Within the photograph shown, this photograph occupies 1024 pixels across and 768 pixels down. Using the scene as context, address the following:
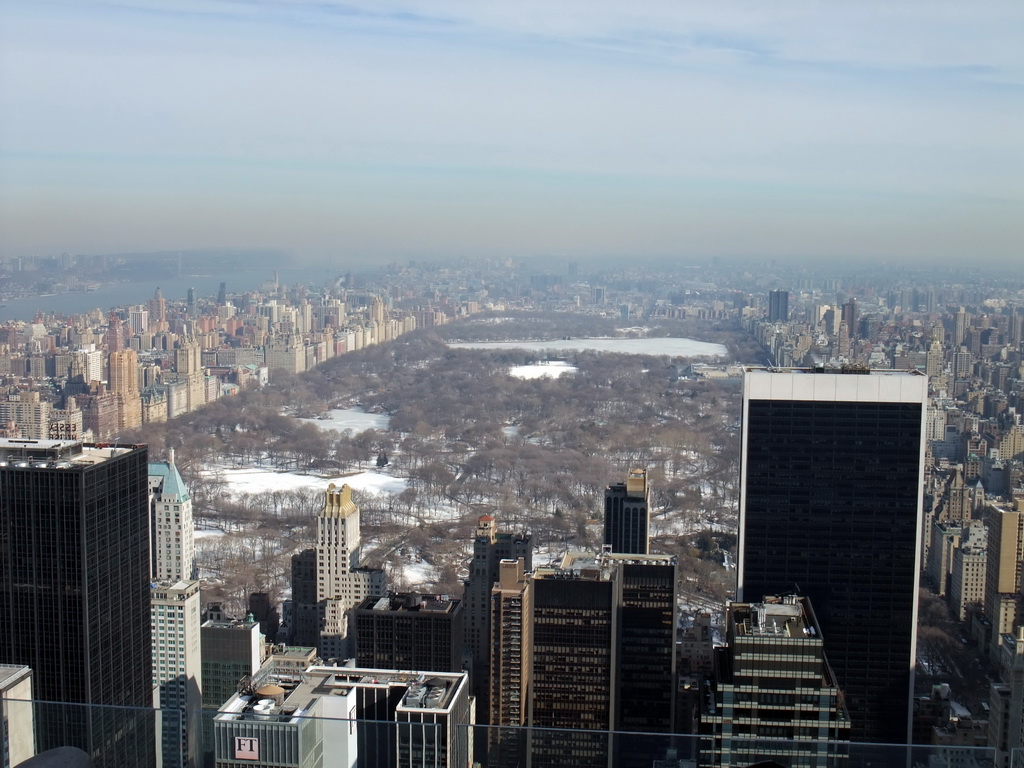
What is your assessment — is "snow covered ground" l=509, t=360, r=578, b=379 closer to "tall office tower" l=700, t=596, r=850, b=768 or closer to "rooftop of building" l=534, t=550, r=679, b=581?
"rooftop of building" l=534, t=550, r=679, b=581

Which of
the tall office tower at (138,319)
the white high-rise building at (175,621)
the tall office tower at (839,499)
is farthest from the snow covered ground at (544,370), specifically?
the tall office tower at (839,499)

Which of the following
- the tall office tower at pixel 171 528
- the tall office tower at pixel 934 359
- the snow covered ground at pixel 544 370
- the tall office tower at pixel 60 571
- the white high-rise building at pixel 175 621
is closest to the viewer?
the white high-rise building at pixel 175 621

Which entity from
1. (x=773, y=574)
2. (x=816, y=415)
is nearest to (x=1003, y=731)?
(x=773, y=574)

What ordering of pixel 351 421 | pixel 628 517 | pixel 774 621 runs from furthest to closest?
1. pixel 351 421
2. pixel 628 517
3. pixel 774 621

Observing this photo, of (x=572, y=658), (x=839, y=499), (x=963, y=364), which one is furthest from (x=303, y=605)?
(x=963, y=364)

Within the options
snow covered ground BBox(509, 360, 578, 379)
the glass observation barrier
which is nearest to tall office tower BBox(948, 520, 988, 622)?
the glass observation barrier

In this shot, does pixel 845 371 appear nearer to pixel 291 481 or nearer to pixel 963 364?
pixel 963 364

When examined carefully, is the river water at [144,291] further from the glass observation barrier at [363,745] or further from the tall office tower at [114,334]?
the glass observation barrier at [363,745]
